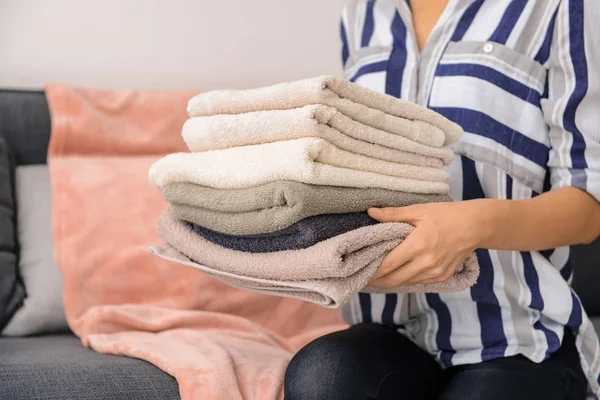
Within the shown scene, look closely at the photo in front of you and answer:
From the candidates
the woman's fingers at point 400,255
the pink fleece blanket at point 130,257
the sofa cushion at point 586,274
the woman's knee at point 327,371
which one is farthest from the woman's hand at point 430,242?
the sofa cushion at point 586,274

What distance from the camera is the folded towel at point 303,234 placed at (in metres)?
0.79

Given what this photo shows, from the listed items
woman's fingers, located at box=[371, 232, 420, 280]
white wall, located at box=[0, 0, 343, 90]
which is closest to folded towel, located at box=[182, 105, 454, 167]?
woman's fingers, located at box=[371, 232, 420, 280]

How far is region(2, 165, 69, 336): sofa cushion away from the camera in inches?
51.2

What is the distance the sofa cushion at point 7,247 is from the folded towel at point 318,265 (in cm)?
51

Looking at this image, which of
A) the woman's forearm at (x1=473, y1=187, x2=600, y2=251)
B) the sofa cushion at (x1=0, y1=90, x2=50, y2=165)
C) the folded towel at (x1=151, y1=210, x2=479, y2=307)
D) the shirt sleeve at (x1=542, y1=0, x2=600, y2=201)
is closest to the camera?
the folded towel at (x1=151, y1=210, x2=479, y2=307)

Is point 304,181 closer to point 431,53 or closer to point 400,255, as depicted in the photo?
point 400,255

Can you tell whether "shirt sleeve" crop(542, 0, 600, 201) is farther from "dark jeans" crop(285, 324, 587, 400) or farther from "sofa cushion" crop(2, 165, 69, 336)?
"sofa cushion" crop(2, 165, 69, 336)

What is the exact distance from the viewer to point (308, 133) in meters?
0.78

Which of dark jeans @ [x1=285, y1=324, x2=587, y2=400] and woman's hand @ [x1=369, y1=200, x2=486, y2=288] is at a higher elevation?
woman's hand @ [x1=369, y1=200, x2=486, y2=288]

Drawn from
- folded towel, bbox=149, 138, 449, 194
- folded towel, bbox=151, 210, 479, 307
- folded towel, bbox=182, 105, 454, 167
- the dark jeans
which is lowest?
the dark jeans

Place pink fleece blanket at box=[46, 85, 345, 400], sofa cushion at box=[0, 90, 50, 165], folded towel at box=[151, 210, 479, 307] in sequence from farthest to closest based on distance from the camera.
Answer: sofa cushion at box=[0, 90, 50, 165] → pink fleece blanket at box=[46, 85, 345, 400] → folded towel at box=[151, 210, 479, 307]

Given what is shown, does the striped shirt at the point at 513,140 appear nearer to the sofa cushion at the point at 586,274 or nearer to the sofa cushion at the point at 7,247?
the sofa cushion at the point at 586,274

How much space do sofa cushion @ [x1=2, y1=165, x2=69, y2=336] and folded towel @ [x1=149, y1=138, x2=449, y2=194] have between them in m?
0.52

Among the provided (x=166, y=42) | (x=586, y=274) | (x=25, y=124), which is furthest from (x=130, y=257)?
(x=586, y=274)
